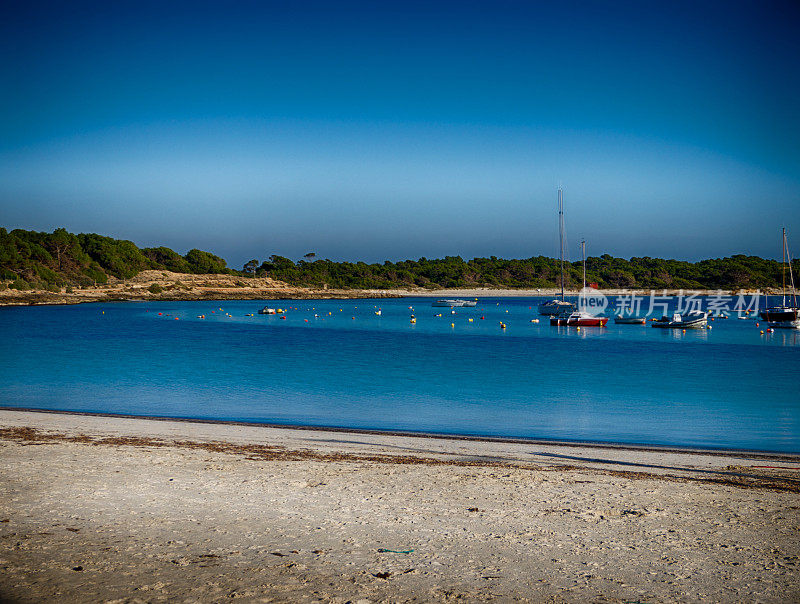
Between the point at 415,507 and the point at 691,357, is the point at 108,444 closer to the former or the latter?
the point at 415,507

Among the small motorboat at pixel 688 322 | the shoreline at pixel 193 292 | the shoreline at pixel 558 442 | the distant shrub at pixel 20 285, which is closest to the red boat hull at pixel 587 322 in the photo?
the small motorboat at pixel 688 322

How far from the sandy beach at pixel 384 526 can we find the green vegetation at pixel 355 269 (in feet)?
310

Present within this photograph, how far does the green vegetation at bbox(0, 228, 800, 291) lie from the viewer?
324 ft

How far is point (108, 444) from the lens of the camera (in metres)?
10.9

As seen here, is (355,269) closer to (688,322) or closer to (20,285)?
(20,285)

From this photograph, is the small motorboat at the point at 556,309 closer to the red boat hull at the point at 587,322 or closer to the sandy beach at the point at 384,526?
the red boat hull at the point at 587,322

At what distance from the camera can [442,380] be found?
83.7ft

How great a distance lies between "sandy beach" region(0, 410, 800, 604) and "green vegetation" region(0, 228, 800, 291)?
9451cm

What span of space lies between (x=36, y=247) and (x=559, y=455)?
106 m

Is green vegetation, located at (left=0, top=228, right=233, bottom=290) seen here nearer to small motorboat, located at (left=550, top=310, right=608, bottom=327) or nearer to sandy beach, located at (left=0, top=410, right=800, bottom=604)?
small motorboat, located at (left=550, top=310, right=608, bottom=327)

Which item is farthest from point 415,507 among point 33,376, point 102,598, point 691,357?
point 691,357

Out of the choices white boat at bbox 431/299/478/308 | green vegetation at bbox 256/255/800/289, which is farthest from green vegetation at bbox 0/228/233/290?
white boat at bbox 431/299/478/308

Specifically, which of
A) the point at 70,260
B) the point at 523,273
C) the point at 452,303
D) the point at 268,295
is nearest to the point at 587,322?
the point at 452,303

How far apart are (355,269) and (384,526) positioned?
6230 inches
